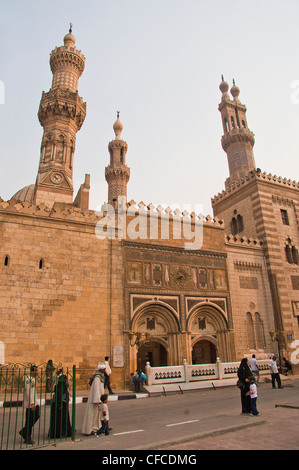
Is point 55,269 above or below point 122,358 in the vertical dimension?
above

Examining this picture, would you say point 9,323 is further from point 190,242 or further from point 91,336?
point 190,242

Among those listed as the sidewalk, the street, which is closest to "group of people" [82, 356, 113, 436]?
the street

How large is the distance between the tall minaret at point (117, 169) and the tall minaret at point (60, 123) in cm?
682

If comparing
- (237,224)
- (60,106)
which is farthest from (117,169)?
(237,224)

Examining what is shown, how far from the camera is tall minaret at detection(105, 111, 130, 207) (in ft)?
100

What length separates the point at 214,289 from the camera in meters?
18.3

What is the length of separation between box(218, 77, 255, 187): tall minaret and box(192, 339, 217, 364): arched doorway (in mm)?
14976

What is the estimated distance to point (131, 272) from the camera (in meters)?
16.4

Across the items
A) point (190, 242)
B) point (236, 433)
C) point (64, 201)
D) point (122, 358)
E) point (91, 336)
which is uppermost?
point (64, 201)

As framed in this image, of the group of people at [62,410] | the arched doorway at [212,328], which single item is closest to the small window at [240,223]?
the arched doorway at [212,328]

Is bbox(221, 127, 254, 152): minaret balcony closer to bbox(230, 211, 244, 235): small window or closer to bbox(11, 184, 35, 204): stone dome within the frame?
bbox(230, 211, 244, 235): small window

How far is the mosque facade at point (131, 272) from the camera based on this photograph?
46.2ft
